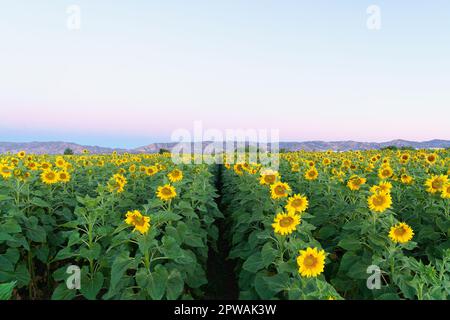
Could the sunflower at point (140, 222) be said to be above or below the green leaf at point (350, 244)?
above

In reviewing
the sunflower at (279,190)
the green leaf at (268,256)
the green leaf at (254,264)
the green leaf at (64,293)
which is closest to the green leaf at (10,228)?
the green leaf at (64,293)

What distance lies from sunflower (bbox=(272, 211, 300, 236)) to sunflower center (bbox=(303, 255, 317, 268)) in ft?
2.69

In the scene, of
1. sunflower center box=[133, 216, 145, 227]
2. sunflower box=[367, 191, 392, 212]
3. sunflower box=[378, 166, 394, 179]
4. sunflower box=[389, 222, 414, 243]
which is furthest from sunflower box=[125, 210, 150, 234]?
sunflower box=[378, 166, 394, 179]

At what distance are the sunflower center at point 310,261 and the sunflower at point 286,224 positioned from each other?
0.82 meters

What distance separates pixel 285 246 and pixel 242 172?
468cm

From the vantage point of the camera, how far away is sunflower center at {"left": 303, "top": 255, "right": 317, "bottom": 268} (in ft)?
10.6

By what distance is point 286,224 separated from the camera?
411cm

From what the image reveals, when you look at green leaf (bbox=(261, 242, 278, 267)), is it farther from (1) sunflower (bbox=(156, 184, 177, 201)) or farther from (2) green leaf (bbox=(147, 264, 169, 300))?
(1) sunflower (bbox=(156, 184, 177, 201))

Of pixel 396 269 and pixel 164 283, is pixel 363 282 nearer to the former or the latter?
pixel 396 269

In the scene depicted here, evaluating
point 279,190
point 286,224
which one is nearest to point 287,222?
point 286,224

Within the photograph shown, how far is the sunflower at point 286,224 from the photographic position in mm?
4074

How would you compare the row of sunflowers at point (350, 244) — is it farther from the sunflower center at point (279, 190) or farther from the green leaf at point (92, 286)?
the green leaf at point (92, 286)

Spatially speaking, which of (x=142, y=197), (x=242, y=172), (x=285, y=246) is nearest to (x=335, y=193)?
(x=242, y=172)

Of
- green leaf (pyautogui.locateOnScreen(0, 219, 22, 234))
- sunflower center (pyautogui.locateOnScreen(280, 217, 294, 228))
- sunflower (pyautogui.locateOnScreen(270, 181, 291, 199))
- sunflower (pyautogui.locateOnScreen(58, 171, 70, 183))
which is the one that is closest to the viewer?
sunflower center (pyautogui.locateOnScreen(280, 217, 294, 228))
